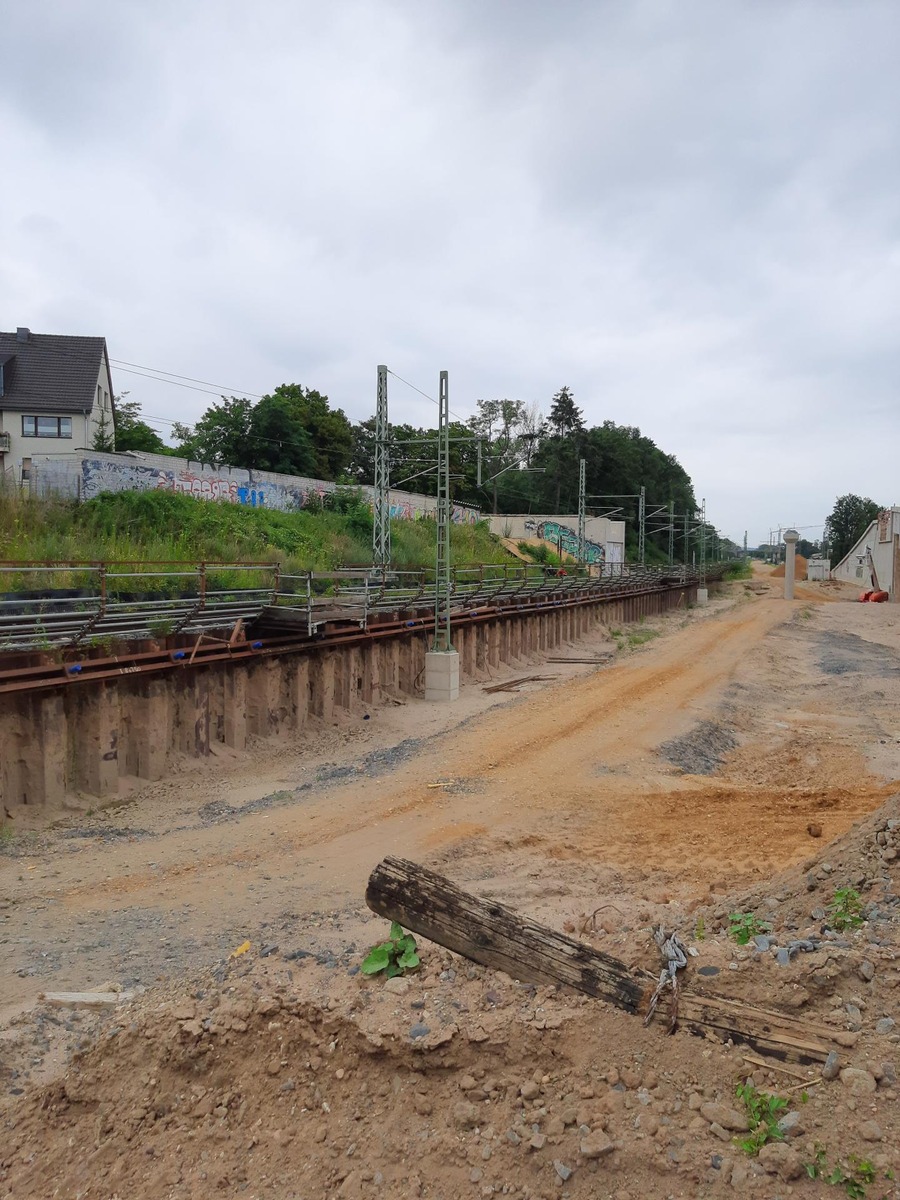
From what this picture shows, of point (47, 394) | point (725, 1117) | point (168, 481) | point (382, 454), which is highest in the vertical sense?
point (47, 394)

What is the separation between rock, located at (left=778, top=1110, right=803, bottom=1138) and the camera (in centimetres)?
413

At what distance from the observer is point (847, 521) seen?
12850cm

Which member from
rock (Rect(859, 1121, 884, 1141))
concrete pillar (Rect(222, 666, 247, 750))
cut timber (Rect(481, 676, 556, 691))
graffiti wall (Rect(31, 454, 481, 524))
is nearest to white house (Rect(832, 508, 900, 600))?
graffiti wall (Rect(31, 454, 481, 524))

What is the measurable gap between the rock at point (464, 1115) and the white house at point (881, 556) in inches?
2995

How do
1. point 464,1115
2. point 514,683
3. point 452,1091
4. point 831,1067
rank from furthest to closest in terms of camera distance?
1. point 514,683
2. point 452,1091
3. point 464,1115
4. point 831,1067

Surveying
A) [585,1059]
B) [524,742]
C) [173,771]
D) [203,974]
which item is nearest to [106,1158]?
[203,974]

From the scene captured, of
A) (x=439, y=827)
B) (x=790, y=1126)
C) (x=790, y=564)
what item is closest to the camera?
(x=790, y=1126)

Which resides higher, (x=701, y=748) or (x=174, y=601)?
(x=174, y=601)

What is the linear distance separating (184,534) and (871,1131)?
2804 cm

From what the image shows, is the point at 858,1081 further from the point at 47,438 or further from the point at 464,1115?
the point at 47,438

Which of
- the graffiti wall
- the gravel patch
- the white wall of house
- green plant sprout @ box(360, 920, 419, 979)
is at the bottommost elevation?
the gravel patch

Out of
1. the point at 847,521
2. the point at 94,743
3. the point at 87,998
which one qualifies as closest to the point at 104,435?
the point at 94,743

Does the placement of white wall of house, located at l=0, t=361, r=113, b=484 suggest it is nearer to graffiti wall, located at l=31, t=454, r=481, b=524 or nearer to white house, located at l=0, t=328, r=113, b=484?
white house, located at l=0, t=328, r=113, b=484

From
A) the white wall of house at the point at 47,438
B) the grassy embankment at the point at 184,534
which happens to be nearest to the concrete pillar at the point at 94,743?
the grassy embankment at the point at 184,534
